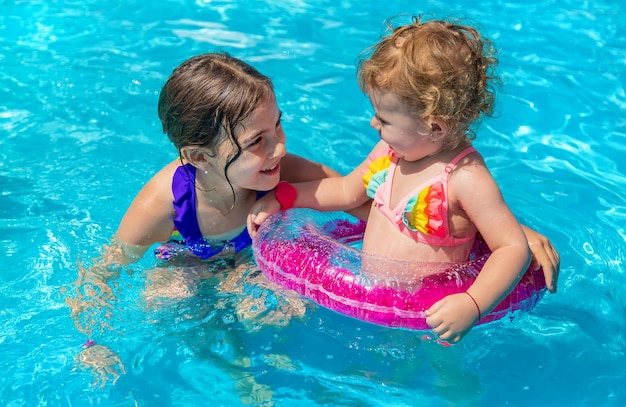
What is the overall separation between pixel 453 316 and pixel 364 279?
45cm

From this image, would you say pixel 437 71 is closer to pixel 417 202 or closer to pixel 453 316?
pixel 417 202

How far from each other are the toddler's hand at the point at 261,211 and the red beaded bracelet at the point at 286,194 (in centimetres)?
3

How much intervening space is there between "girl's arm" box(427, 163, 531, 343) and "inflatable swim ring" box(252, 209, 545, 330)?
12 centimetres

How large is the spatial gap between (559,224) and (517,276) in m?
1.95

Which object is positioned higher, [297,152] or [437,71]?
[437,71]

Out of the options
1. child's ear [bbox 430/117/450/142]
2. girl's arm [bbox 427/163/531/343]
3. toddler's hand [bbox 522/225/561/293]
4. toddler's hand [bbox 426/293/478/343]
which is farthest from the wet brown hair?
toddler's hand [bbox 522/225/561/293]

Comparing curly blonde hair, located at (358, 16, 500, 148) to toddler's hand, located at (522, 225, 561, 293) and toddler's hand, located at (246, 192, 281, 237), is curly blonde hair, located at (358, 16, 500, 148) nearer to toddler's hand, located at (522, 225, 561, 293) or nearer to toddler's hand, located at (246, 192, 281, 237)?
toddler's hand, located at (522, 225, 561, 293)

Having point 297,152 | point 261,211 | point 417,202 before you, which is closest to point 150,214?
point 261,211

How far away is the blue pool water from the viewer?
3.96 m

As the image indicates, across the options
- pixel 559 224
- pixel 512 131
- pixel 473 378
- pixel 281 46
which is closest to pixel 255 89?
pixel 473 378

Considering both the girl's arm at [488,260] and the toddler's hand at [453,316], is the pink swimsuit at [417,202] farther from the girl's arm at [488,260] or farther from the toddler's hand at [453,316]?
the toddler's hand at [453,316]

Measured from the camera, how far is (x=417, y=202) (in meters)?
3.53

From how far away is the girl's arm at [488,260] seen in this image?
3.21 meters

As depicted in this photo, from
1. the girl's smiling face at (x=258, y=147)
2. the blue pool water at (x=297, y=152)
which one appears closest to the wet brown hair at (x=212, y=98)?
the girl's smiling face at (x=258, y=147)
